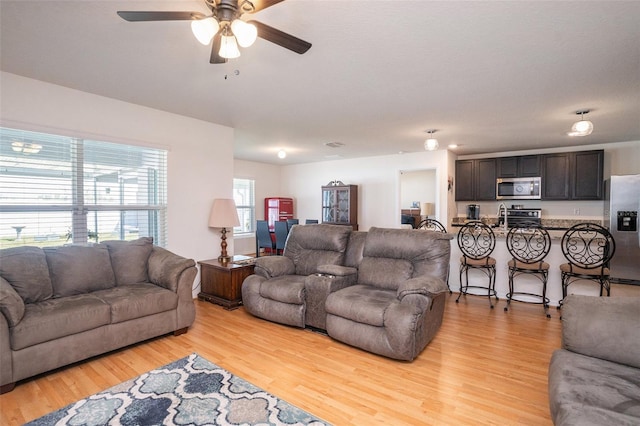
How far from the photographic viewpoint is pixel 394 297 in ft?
9.36

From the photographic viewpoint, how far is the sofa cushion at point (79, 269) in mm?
2752

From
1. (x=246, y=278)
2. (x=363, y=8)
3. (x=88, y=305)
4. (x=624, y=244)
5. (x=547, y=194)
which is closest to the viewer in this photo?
(x=363, y=8)

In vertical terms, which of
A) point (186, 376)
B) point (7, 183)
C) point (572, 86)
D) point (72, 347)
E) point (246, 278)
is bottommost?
point (186, 376)

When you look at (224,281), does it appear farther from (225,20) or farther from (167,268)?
(225,20)

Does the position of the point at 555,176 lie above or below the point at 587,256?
above

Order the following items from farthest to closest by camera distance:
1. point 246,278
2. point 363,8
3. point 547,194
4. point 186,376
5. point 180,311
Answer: point 547,194
point 246,278
point 180,311
point 186,376
point 363,8

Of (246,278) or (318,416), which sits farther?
(246,278)

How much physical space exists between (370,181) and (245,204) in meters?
3.20

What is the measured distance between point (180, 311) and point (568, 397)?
2.99 m

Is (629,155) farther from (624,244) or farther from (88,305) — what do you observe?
(88,305)

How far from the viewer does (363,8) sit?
1.90 meters

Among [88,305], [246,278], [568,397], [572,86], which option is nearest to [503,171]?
[572,86]

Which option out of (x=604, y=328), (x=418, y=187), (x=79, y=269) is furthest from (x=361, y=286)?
(x=418, y=187)

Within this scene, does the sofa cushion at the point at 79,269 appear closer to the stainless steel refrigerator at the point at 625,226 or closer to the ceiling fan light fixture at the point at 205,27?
the ceiling fan light fixture at the point at 205,27
